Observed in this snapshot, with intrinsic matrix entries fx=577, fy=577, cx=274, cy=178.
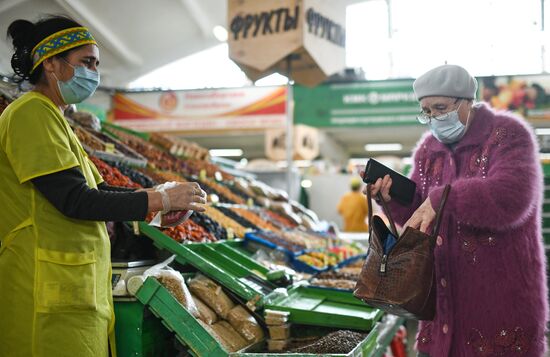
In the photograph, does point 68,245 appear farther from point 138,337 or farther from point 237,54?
point 237,54

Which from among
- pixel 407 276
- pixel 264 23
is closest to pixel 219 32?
pixel 264 23

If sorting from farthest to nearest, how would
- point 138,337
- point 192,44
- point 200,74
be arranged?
point 200,74 → point 192,44 → point 138,337

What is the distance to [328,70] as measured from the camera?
17.1 feet

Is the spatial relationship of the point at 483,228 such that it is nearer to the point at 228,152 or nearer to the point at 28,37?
the point at 28,37

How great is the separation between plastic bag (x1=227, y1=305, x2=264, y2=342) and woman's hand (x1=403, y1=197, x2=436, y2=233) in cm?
107

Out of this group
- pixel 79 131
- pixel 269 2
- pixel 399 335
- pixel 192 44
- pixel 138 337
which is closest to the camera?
pixel 138 337

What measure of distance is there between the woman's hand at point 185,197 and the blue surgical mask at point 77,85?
47 cm

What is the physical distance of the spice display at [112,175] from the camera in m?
3.36

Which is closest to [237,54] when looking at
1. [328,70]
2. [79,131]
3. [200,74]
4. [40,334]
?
[328,70]

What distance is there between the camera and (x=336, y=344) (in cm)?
250

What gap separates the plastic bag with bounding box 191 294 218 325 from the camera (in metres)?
2.67

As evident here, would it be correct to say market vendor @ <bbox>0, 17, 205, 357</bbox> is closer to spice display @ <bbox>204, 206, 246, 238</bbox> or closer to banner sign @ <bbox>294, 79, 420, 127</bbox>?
spice display @ <bbox>204, 206, 246, 238</bbox>

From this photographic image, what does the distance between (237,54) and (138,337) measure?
3010 millimetres

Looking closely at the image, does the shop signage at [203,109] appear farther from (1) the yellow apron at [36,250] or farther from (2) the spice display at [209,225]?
(1) the yellow apron at [36,250]
